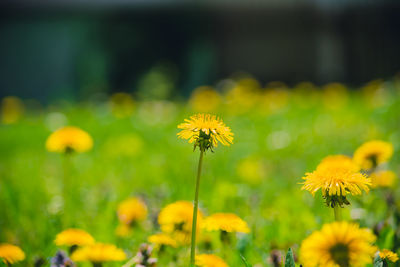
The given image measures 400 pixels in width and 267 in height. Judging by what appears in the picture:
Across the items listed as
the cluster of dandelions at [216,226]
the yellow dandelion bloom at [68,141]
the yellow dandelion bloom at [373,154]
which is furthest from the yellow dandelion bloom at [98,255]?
the yellow dandelion bloom at [373,154]

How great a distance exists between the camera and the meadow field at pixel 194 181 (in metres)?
1.27

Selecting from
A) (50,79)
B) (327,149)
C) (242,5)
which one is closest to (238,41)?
(242,5)

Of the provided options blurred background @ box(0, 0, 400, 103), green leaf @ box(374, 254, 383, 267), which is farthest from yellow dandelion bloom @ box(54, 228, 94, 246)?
blurred background @ box(0, 0, 400, 103)

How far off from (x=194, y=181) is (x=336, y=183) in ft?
4.76

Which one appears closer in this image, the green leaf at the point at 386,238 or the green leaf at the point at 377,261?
the green leaf at the point at 377,261

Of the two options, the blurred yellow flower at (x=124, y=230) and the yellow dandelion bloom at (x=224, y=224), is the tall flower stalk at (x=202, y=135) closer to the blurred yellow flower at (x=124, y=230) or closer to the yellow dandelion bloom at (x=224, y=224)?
the yellow dandelion bloom at (x=224, y=224)

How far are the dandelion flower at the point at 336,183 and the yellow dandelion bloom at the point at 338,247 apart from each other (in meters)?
0.11

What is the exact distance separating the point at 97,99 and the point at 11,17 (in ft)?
18.1

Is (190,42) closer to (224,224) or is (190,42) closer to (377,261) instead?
(224,224)

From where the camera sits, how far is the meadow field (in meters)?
1.27

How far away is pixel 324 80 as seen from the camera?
11.7 metres

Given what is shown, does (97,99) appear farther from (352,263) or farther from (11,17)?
(352,263)

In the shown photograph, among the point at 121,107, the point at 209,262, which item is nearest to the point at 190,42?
the point at 121,107

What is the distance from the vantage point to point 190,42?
38.0 feet
